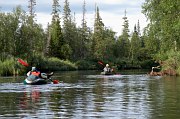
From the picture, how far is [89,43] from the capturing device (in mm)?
116125

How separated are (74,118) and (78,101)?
20.8 ft

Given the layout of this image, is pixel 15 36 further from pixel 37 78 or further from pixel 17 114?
pixel 17 114

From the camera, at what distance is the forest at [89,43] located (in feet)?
178

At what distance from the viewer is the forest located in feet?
178

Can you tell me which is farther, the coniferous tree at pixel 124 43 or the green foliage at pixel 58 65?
the coniferous tree at pixel 124 43

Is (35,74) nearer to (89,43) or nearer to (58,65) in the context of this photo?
(58,65)

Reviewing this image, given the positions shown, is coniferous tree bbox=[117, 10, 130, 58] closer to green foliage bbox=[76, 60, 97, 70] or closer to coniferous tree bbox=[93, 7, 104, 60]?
coniferous tree bbox=[93, 7, 104, 60]

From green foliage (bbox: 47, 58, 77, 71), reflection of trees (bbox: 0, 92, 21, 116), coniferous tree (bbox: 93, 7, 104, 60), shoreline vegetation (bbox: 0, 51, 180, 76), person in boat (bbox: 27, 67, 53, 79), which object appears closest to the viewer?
reflection of trees (bbox: 0, 92, 21, 116)

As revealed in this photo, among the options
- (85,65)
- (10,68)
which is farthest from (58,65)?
(10,68)

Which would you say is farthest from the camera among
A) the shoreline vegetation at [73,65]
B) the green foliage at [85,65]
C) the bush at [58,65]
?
the green foliage at [85,65]

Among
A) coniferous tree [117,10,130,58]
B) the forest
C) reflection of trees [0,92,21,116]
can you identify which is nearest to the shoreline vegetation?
the forest

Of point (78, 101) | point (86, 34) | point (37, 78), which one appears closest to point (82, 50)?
point (86, 34)

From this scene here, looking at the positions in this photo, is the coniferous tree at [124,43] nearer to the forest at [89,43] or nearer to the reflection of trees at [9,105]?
the forest at [89,43]

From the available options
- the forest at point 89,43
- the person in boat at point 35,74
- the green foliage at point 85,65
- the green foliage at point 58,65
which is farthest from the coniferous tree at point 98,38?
the person in boat at point 35,74
